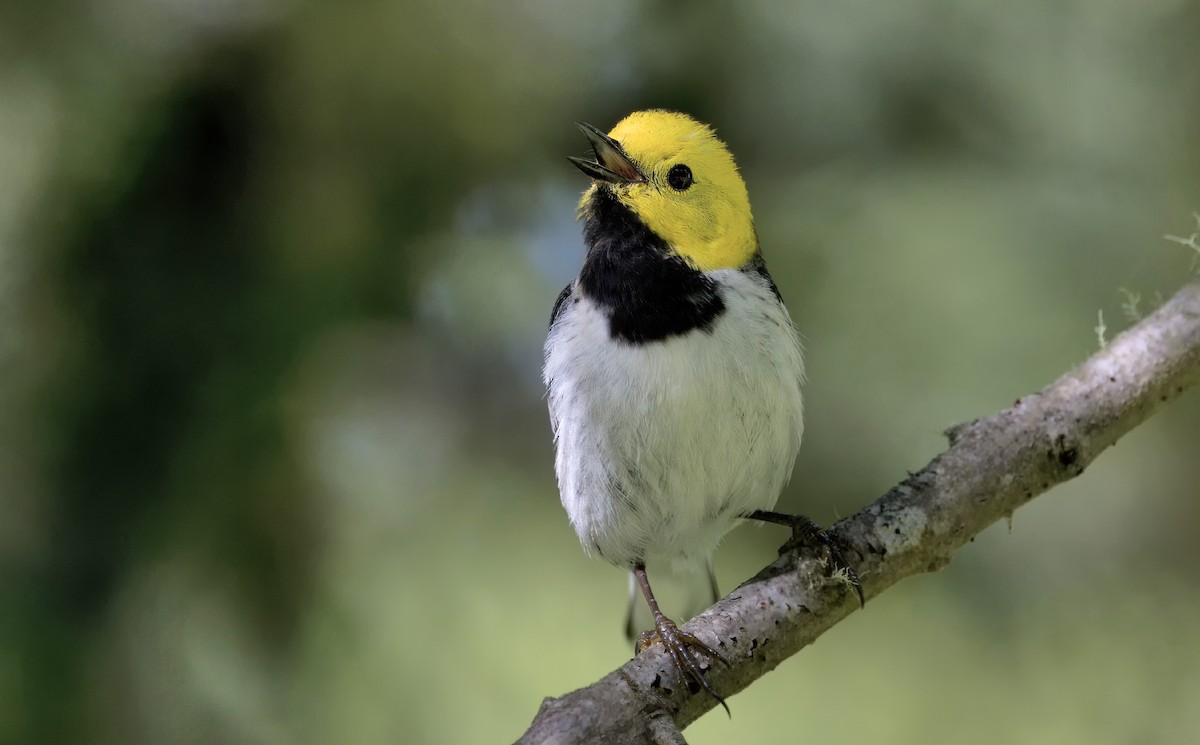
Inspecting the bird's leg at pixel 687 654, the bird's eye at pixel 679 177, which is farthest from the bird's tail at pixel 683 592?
the bird's eye at pixel 679 177

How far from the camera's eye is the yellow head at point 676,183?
5.26ft

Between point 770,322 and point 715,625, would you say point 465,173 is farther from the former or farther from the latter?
point 715,625

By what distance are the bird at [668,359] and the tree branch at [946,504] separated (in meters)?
0.08

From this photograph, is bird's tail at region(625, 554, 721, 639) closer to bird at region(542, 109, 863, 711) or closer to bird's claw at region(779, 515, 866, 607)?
bird at region(542, 109, 863, 711)

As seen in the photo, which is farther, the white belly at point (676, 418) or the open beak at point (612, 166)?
the open beak at point (612, 166)

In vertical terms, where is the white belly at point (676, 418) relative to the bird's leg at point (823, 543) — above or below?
above

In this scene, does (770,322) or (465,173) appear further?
(465,173)

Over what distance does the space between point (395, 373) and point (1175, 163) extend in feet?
6.83

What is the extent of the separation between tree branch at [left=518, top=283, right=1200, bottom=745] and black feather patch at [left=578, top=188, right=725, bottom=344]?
0.41 metres

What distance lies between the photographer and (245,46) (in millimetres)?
2305

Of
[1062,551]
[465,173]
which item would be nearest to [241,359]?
[465,173]

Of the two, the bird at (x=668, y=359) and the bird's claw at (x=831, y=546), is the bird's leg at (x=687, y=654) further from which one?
the bird's claw at (x=831, y=546)

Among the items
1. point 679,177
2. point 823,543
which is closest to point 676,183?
point 679,177

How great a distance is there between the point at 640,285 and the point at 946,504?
595 millimetres
